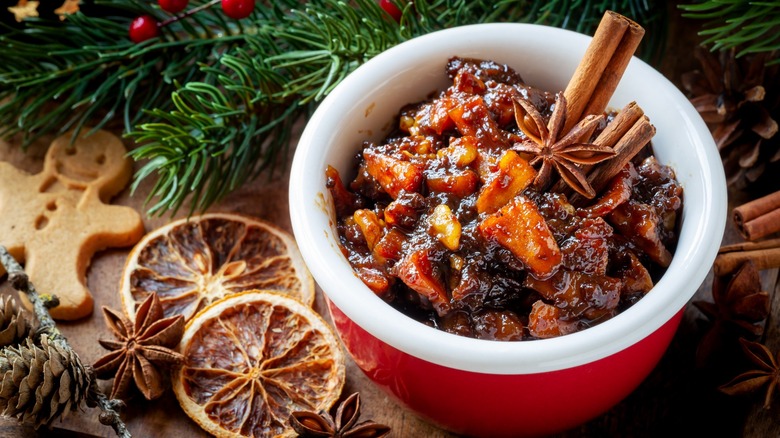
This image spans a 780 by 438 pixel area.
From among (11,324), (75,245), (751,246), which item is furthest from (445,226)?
(75,245)

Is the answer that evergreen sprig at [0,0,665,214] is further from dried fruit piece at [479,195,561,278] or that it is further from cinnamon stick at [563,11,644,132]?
dried fruit piece at [479,195,561,278]

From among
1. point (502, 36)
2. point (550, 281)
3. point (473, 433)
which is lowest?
point (473, 433)

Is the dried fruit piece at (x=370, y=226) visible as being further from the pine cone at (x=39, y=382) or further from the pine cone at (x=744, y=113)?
the pine cone at (x=744, y=113)

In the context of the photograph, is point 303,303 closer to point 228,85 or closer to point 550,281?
point 228,85

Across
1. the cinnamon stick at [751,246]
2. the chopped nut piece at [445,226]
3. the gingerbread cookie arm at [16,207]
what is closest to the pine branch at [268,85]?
the gingerbread cookie arm at [16,207]

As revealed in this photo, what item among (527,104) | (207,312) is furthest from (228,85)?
(527,104)

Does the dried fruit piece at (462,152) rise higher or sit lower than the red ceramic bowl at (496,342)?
higher
